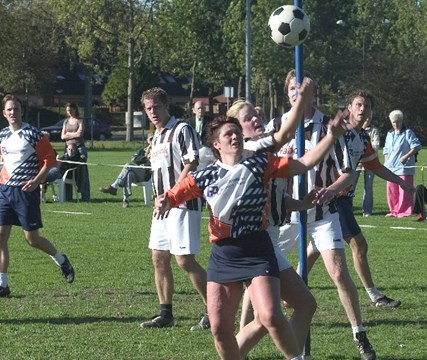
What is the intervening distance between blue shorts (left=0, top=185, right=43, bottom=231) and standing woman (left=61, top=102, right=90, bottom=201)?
37.5ft

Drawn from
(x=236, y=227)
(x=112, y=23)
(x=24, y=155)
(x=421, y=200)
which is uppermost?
(x=112, y=23)

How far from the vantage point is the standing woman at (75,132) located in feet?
74.6

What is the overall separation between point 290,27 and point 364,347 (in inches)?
94.9

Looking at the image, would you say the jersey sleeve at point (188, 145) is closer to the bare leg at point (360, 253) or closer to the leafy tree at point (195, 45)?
the bare leg at point (360, 253)

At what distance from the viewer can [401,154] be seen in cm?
2039

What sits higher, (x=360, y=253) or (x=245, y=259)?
(x=245, y=259)

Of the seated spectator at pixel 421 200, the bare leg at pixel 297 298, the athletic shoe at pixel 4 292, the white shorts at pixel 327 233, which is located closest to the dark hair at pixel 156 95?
the white shorts at pixel 327 233

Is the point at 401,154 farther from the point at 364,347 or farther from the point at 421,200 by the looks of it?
the point at 364,347

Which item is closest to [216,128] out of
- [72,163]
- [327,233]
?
[327,233]

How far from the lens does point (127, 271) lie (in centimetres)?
1303

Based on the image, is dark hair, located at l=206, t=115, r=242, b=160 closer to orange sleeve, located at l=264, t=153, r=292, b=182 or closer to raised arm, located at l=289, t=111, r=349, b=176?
orange sleeve, located at l=264, t=153, r=292, b=182

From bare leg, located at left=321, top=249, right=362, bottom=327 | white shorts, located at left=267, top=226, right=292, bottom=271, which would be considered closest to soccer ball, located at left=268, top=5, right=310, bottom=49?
white shorts, located at left=267, top=226, right=292, bottom=271

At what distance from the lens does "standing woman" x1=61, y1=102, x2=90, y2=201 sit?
22750 mm

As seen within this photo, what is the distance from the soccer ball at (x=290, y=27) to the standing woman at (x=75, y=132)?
50.4 feet
